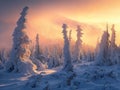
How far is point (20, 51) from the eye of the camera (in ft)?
181

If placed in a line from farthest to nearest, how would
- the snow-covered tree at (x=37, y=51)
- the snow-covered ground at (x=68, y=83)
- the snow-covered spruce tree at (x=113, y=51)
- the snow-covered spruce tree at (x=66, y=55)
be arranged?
the snow-covered tree at (x=37, y=51)
the snow-covered spruce tree at (x=113, y=51)
the snow-covered spruce tree at (x=66, y=55)
the snow-covered ground at (x=68, y=83)

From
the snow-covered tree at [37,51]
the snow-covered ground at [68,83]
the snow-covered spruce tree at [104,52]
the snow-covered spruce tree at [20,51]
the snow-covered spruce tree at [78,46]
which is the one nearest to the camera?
the snow-covered ground at [68,83]

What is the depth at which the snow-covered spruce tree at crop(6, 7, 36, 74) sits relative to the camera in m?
53.3

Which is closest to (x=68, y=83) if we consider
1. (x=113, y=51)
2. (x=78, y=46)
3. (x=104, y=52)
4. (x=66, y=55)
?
(x=66, y=55)

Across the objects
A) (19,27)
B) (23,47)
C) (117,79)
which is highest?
(19,27)

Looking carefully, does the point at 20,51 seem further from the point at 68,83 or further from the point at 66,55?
the point at 68,83

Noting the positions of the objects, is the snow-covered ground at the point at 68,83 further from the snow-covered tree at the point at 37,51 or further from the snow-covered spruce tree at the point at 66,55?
the snow-covered tree at the point at 37,51

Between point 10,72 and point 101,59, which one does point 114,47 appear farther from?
point 10,72

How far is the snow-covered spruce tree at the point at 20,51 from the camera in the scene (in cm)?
5328

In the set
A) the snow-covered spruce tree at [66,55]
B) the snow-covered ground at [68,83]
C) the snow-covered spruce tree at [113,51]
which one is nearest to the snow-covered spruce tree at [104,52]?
the snow-covered spruce tree at [113,51]

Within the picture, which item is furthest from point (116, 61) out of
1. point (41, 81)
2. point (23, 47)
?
point (41, 81)

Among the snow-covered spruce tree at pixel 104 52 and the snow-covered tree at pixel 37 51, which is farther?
the snow-covered tree at pixel 37 51

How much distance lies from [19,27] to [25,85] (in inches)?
796

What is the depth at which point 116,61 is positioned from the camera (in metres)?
81.6
